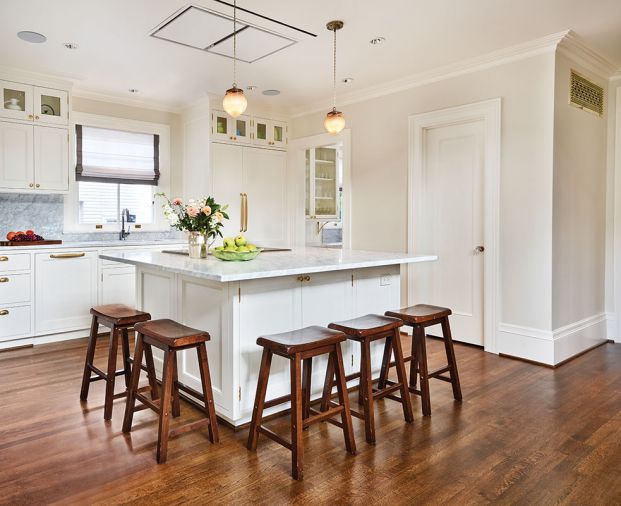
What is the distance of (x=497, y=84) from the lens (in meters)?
4.21

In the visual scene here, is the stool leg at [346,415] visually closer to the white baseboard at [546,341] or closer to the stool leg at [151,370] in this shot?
the stool leg at [151,370]

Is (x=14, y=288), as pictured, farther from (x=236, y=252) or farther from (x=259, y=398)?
(x=259, y=398)

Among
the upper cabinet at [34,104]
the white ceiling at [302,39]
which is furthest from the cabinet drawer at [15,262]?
the white ceiling at [302,39]

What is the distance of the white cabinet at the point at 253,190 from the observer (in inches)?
226

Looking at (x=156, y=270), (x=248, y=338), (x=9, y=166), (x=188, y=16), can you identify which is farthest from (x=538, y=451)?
(x=9, y=166)

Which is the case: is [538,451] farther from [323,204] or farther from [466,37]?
[323,204]

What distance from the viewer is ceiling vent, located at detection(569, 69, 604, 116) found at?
4.10 meters

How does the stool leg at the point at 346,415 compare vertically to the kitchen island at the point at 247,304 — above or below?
below

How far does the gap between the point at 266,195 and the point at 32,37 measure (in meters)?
3.06

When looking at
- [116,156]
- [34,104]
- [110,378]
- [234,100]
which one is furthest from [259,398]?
[116,156]

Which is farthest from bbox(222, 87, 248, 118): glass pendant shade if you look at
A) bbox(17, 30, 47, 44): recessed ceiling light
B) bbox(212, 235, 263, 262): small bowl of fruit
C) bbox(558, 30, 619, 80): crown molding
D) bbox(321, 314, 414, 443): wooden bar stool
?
bbox(558, 30, 619, 80): crown molding

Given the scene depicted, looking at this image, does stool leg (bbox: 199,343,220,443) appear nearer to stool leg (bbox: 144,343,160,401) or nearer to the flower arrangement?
stool leg (bbox: 144,343,160,401)

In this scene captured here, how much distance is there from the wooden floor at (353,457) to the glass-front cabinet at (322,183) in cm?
339

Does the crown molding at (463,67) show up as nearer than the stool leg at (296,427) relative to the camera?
No
